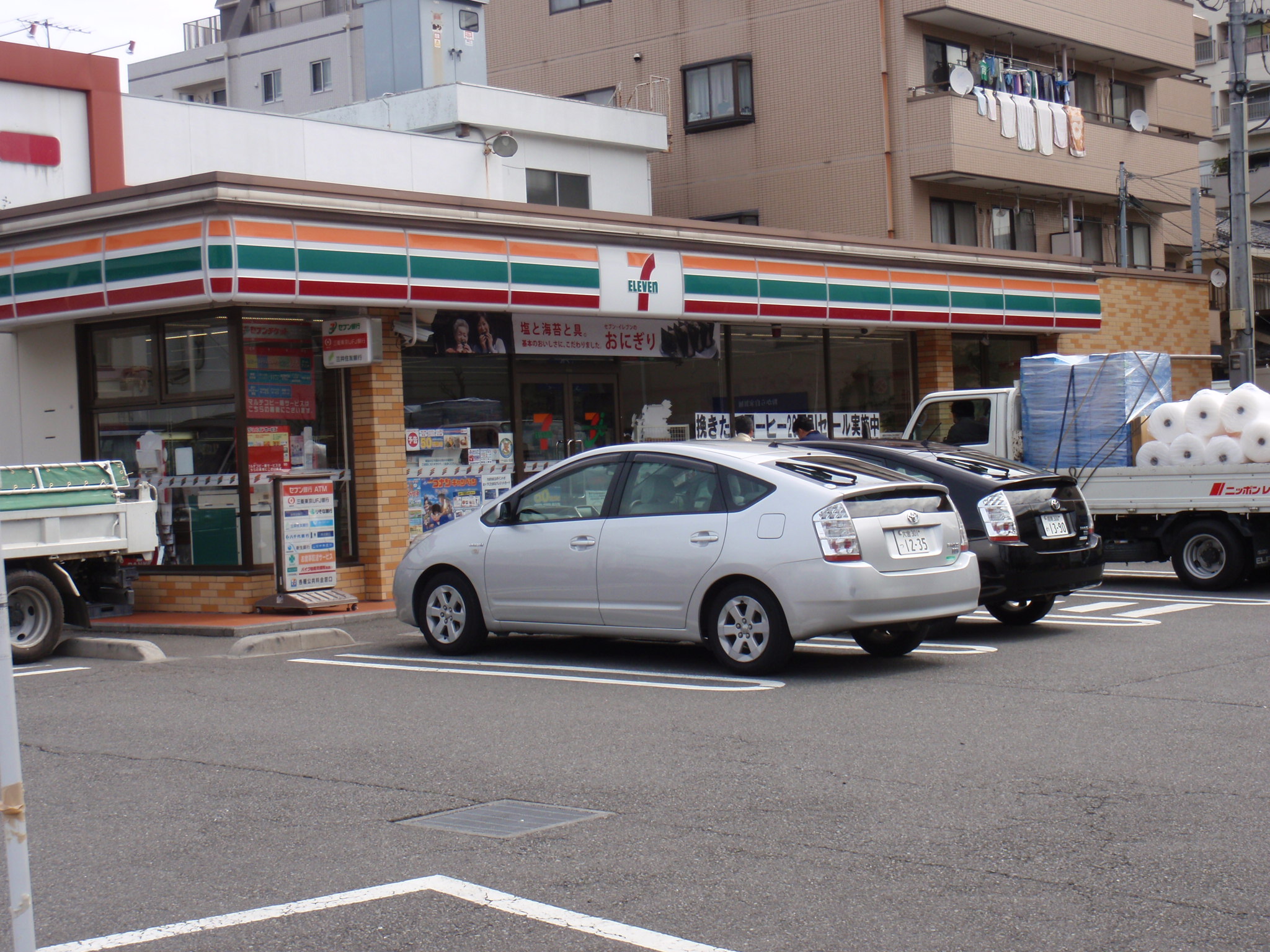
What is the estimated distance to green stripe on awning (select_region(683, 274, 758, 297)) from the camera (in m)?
18.0

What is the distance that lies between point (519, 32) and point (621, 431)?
1802 centimetres

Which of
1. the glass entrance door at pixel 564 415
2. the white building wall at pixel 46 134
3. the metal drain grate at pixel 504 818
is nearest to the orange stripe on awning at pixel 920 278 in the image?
the glass entrance door at pixel 564 415

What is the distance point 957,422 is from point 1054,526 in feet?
16.7

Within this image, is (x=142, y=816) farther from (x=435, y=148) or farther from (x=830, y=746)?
(x=435, y=148)

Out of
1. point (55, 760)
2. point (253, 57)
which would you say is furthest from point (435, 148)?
point (253, 57)

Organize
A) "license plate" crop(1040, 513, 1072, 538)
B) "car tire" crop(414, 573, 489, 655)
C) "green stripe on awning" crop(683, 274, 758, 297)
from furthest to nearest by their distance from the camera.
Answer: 1. "green stripe on awning" crop(683, 274, 758, 297)
2. "license plate" crop(1040, 513, 1072, 538)
3. "car tire" crop(414, 573, 489, 655)

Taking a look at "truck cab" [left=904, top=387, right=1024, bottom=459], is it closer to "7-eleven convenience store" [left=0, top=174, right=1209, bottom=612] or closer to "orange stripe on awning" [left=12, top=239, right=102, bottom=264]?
"7-eleven convenience store" [left=0, top=174, right=1209, bottom=612]

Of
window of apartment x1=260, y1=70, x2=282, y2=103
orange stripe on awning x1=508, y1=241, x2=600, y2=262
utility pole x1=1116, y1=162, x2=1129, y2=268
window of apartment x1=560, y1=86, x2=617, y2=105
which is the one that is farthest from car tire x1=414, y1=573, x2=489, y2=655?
window of apartment x1=260, y1=70, x2=282, y2=103

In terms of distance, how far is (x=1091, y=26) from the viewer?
31.7m

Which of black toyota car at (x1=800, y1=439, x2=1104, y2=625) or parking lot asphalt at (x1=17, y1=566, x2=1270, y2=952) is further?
black toyota car at (x1=800, y1=439, x2=1104, y2=625)

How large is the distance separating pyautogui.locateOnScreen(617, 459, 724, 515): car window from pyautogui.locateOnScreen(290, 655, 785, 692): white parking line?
111cm

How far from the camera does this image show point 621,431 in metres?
18.8

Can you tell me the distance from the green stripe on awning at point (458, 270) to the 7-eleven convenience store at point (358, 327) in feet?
0.08

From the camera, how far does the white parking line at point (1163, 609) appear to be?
12414 mm
